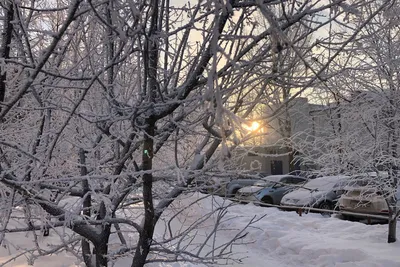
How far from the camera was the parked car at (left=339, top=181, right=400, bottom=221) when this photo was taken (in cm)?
845

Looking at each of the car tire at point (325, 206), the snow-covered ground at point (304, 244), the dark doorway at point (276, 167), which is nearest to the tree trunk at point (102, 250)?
the snow-covered ground at point (304, 244)

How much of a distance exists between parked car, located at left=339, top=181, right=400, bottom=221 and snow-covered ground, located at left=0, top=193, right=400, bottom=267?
0.62 meters

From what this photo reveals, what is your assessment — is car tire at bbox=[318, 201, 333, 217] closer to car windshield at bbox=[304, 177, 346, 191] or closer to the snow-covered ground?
the snow-covered ground

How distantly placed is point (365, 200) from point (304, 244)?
2.50 m

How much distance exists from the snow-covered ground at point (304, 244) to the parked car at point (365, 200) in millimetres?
622

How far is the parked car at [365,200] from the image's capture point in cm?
845

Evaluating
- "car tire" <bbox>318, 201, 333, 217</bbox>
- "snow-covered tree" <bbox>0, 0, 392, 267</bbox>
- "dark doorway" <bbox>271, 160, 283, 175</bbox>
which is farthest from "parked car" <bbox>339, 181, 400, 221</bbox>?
"dark doorway" <bbox>271, 160, 283, 175</bbox>

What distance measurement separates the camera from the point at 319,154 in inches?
367

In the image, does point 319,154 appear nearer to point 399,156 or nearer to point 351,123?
point 351,123

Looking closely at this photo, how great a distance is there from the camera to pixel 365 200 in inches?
404

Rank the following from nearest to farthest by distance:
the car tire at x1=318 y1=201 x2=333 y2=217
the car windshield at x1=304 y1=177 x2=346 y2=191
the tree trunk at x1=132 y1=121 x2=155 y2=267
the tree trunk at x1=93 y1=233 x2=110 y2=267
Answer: the tree trunk at x1=132 y1=121 x2=155 y2=267, the tree trunk at x1=93 y1=233 x2=110 y2=267, the car windshield at x1=304 y1=177 x2=346 y2=191, the car tire at x1=318 y1=201 x2=333 y2=217

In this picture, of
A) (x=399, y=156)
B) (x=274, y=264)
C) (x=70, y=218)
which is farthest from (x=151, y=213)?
(x=399, y=156)

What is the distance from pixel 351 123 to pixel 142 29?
7.58 metres

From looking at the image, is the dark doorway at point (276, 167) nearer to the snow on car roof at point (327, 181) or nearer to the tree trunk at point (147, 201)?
the snow on car roof at point (327, 181)
